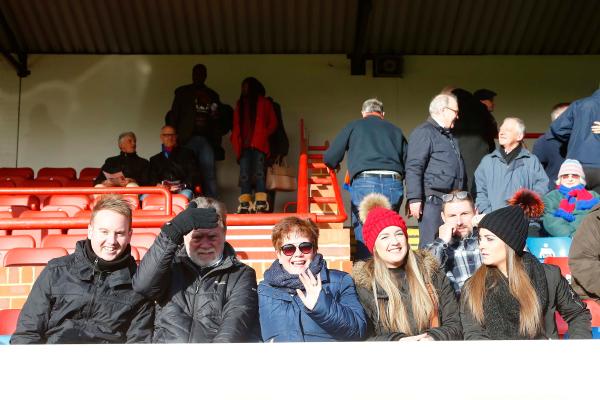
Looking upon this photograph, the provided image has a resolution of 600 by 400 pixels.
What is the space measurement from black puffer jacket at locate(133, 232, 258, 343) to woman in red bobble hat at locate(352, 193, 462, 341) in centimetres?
53

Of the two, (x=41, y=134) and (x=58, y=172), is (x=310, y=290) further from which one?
(x=41, y=134)

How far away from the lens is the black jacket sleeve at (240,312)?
11.2 ft

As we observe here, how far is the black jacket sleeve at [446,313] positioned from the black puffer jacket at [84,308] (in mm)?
1268

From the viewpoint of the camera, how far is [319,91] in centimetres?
1207

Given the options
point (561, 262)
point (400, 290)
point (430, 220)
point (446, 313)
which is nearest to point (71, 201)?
point (430, 220)

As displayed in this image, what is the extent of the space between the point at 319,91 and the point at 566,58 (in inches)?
148

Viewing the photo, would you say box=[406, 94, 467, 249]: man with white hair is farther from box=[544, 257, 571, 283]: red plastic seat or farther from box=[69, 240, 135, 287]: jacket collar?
box=[69, 240, 135, 287]: jacket collar

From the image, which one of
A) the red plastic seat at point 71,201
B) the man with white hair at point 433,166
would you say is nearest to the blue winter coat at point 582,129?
the man with white hair at point 433,166

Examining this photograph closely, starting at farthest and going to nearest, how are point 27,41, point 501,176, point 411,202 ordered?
point 27,41, point 501,176, point 411,202

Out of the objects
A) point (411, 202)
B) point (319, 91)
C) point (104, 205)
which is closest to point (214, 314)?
point (104, 205)

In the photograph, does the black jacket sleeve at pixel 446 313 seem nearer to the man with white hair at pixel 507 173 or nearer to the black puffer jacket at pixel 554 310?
the black puffer jacket at pixel 554 310

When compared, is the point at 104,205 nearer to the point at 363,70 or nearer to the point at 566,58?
the point at 363,70

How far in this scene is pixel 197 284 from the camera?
3.58m

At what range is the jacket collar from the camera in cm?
351
